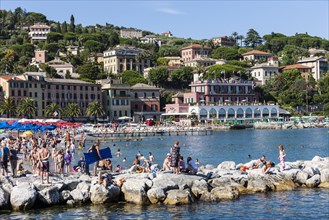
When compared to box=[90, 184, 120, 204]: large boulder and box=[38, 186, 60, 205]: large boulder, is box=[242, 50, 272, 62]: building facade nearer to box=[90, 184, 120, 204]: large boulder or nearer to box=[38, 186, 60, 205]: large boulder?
box=[90, 184, 120, 204]: large boulder

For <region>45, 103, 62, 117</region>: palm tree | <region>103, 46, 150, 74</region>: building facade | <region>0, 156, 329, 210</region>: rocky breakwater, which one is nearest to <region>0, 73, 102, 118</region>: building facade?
<region>45, 103, 62, 117</region>: palm tree

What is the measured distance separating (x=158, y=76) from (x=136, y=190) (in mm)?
108414

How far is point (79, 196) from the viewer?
22109 mm

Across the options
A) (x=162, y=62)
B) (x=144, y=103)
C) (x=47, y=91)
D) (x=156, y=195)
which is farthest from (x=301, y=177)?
(x=162, y=62)

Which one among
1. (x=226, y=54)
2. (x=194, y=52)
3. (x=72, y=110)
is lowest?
(x=72, y=110)

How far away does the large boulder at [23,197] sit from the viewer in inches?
832

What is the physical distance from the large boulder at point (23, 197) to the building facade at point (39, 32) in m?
165

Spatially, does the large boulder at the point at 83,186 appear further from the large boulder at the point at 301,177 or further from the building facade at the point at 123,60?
the building facade at the point at 123,60

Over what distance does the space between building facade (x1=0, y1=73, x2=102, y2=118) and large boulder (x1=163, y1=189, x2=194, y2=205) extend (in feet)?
244

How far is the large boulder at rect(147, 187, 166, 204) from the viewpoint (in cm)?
2205

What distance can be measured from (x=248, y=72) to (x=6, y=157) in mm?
130509

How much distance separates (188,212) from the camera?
20641mm

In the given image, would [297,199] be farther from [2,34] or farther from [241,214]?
[2,34]

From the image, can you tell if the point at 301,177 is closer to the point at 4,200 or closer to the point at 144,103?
the point at 4,200
